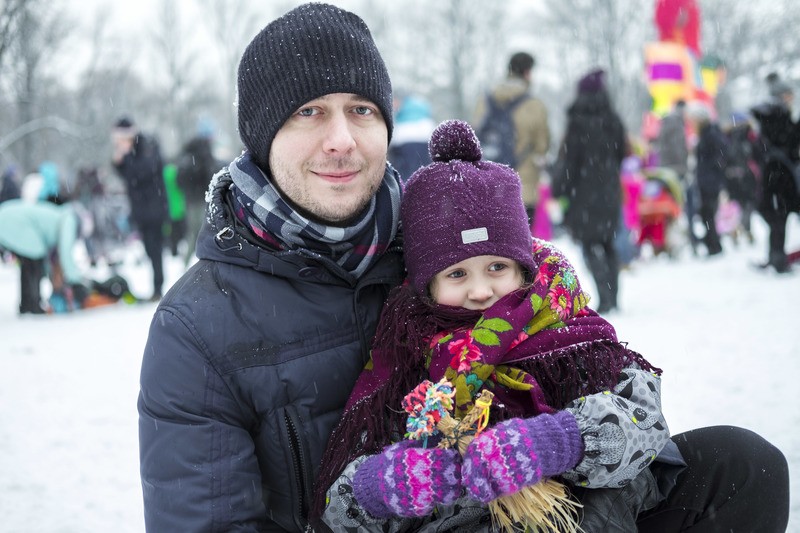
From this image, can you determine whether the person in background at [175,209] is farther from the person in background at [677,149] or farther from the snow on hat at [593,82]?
the snow on hat at [593,82]

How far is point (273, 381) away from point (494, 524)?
2.02ft

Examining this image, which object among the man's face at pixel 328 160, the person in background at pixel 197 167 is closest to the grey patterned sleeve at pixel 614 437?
the man's face at pixel 328 160

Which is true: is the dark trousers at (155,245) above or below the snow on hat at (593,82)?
below

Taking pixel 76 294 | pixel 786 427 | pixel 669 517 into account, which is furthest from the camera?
pixel 76 294

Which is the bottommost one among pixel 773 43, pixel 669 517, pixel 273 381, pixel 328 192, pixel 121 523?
pixel 121 523

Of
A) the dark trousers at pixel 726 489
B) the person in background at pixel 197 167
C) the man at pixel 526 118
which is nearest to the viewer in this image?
the dark trousers at pixel 726 489

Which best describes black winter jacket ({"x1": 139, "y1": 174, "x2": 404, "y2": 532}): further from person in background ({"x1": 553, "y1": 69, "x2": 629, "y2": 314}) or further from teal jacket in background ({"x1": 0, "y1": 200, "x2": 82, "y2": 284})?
teal jacket in background ({"x1": 0, "y1": 200, "x2": 82, "y2": 284})

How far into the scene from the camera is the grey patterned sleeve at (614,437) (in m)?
1.57

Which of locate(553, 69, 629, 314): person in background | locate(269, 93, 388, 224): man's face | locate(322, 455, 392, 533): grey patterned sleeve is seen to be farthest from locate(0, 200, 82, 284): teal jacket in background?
locate(322, 455, 392, 533): grey patterned sleeve

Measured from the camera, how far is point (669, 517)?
6.05ft

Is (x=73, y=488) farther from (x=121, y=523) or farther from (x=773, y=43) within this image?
(x=773, y=43)

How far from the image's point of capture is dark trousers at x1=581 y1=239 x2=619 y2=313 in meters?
5.96

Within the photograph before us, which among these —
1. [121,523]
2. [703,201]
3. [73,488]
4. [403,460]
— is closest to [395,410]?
[403,460]

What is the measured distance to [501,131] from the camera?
6.39m
